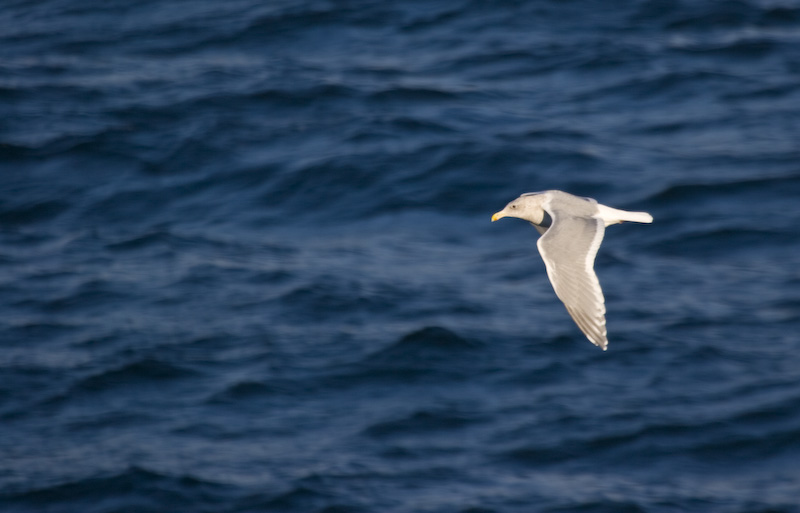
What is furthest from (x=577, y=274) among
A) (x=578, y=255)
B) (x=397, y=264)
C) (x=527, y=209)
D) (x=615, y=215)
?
(x=397, y=264)

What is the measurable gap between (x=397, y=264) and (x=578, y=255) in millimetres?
5759

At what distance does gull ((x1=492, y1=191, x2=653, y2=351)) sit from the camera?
21.9 feet

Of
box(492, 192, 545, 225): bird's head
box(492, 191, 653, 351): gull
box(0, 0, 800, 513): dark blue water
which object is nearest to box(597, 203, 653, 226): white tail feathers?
box(492, 191, 653, 351): gull

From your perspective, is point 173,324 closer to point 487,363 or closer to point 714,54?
point 487,363

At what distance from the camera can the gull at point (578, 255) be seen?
21.9ft

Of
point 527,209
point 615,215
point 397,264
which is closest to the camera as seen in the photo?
point 615,215

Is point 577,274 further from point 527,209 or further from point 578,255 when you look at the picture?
point 527,209

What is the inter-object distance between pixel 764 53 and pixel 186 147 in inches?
295

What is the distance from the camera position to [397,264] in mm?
12539

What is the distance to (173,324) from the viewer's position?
12367mm

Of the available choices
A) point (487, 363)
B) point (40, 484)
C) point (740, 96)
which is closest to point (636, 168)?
point (740, 96)

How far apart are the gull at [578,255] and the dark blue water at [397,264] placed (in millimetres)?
3474

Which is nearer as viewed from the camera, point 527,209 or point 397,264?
point 527,209

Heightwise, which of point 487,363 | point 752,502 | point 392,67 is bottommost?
point 752,502
